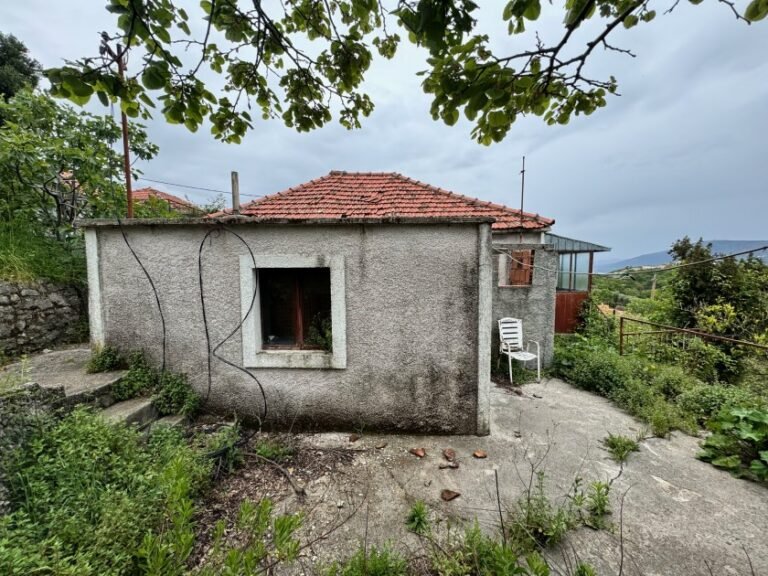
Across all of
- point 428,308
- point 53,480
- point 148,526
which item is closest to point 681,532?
point 428,308

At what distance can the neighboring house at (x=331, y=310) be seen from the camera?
401cm

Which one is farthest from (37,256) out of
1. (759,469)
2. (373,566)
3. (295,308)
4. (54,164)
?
(759,469)

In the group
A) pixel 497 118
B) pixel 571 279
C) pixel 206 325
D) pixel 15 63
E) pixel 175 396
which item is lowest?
pixel 175 396

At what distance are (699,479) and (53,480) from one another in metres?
6.52

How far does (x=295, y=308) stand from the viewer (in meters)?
4.45

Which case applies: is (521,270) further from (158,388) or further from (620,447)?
(158,388)

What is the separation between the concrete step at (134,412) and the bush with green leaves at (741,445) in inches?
283

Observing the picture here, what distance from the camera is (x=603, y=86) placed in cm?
223

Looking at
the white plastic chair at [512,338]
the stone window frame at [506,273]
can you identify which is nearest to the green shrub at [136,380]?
the white plastic chair at [512,338]

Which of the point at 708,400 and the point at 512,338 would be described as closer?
the point at 708,400

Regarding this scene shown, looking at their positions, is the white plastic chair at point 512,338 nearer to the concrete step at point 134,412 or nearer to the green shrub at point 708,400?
the green shrub at point 708,400

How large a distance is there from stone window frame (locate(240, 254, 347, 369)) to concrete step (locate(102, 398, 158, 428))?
4.01 ft

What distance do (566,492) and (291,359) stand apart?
368 centimetres

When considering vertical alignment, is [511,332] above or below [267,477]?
above
